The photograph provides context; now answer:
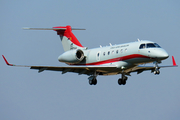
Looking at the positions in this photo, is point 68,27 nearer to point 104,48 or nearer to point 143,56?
point 104,48

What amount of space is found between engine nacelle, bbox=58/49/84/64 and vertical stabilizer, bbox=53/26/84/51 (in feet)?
6.61

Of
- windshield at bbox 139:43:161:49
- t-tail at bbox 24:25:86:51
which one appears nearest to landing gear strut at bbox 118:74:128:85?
windshield at bbox 139:43:161:49

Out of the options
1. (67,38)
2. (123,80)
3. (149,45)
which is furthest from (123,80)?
(67,38)

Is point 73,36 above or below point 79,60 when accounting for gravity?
above

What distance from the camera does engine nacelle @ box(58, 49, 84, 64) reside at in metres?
34.2

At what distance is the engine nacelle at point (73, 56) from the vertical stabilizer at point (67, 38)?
6.61ft

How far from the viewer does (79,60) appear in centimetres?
3447

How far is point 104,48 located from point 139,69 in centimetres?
400

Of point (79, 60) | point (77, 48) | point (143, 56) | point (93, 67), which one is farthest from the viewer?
point (77, 48)

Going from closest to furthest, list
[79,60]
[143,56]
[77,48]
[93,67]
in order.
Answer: [143,56] < [93,67] < [79,60] < [77,48]

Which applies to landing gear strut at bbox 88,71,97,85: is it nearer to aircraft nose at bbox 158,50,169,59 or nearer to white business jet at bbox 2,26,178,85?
white business jet at bbox 2,26,178,85

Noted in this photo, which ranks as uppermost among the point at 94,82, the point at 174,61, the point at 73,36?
the point at 73,36

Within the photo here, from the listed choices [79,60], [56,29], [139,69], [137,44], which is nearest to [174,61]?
[139,69]

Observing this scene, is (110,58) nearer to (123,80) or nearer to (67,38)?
(123,80)
